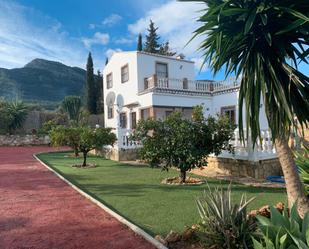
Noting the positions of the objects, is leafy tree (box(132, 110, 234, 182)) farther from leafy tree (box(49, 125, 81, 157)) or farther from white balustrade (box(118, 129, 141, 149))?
white balustrade (box(118, 129, 141, 149))

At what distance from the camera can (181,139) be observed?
9812mm

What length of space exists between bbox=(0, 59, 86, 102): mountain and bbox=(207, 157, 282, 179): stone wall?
75.3 m

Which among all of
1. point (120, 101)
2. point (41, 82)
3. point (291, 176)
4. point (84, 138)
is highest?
point (41, 82)

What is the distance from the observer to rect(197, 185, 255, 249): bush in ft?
14.4

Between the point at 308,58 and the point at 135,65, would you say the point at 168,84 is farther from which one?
the point at 308,58

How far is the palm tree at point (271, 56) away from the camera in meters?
4.49

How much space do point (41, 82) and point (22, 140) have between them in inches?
2598

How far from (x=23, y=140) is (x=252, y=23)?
32.9m

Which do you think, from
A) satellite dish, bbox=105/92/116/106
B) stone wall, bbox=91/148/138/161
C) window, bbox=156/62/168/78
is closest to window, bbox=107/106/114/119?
satellite dish, bbox=105/92/116/106

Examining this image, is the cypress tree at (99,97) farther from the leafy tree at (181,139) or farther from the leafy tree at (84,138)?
the leafy tree at (181,139)

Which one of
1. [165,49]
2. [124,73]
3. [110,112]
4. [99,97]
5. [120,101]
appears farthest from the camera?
[165,49]

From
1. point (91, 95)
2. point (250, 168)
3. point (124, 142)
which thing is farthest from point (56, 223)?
point (91, 95)

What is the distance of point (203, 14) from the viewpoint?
16.3 feet

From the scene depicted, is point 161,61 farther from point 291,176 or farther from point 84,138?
point 291,176
